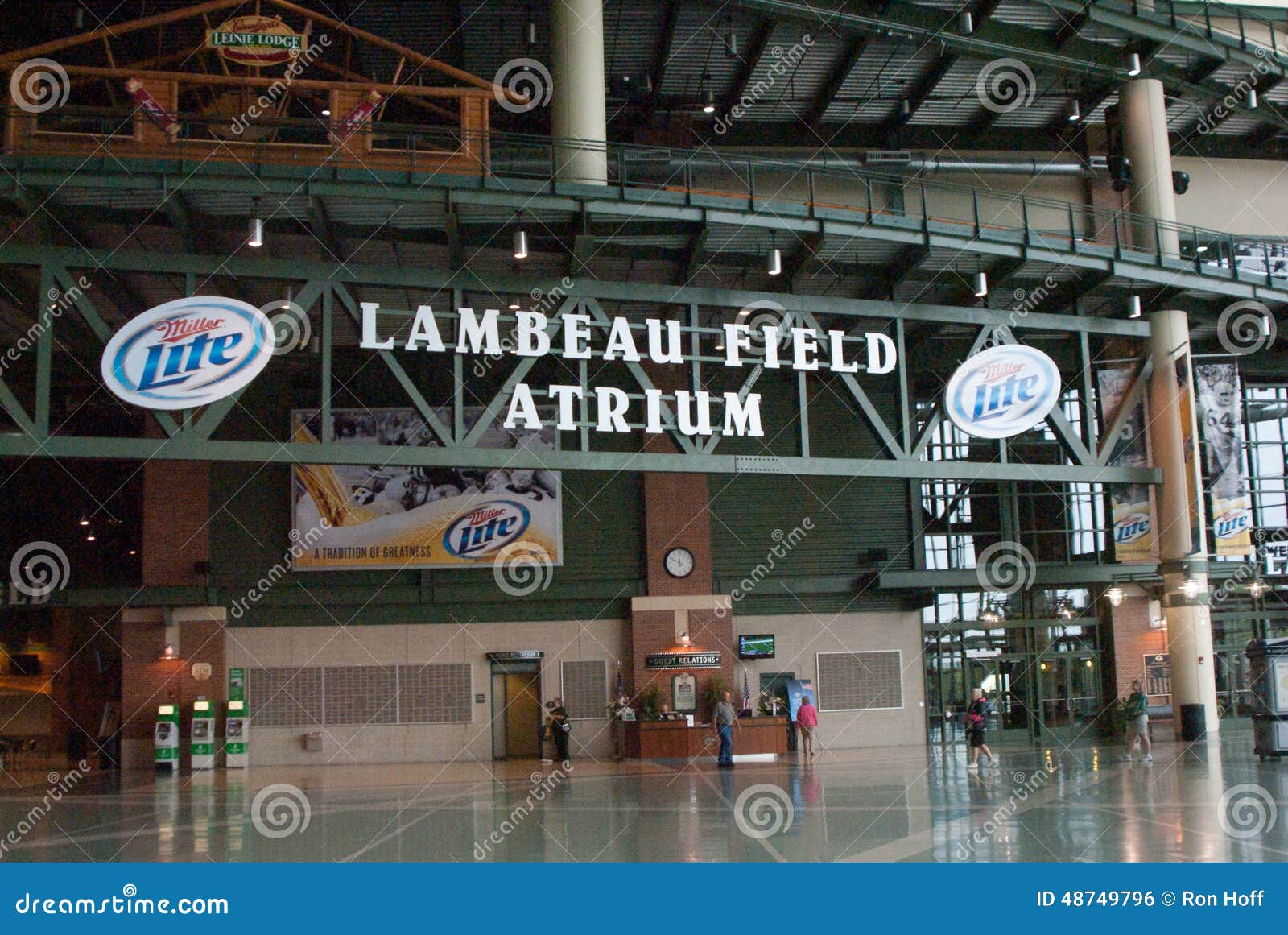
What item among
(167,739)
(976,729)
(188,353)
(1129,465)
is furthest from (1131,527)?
(167,739)

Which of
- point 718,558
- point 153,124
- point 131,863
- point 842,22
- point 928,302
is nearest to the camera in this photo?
point 131,863

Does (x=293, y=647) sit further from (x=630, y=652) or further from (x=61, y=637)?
(x=61, y=637)

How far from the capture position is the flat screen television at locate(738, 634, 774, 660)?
3238 cm

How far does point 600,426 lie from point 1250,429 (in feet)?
77.4

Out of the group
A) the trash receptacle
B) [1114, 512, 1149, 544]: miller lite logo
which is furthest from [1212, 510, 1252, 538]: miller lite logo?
the trash receptacle

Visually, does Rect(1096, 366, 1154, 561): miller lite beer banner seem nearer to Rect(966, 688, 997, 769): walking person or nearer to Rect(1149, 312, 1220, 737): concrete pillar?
Rect(1149, 312, 1220, 737): concrete pillar

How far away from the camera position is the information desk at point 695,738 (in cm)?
3052

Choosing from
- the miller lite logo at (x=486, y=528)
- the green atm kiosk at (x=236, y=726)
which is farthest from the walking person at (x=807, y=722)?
the green atm kiosk at (x=236, y=726)

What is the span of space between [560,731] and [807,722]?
19.7 ft

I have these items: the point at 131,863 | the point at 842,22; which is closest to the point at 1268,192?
the point at 842,22

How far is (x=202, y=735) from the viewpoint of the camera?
29.5 metres

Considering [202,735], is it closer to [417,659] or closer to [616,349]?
[417,659]

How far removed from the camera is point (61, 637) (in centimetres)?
3953

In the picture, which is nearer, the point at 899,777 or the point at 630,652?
the point at 899,777
